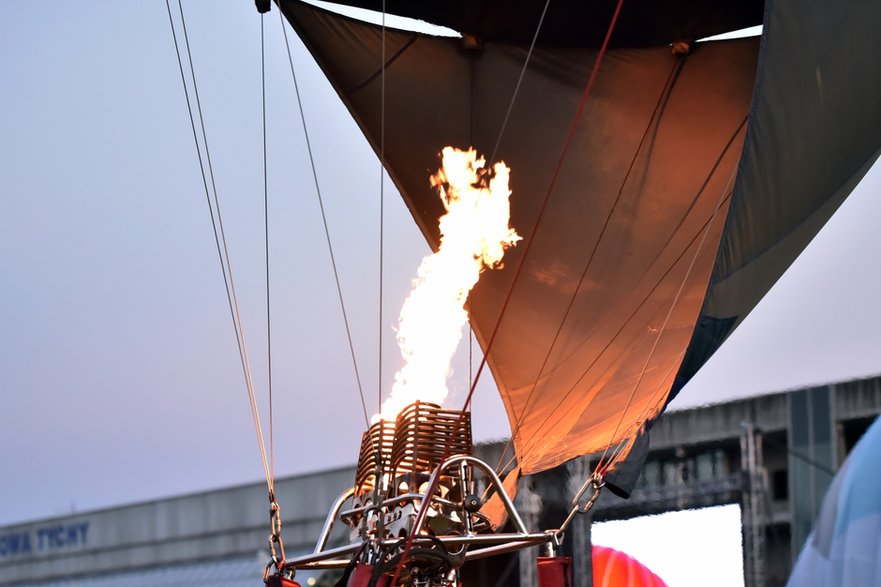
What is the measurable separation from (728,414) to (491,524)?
651cm

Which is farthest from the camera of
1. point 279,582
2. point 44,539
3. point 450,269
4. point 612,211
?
point 44,539

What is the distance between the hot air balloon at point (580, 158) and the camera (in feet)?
22.7

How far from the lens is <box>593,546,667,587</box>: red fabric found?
36.4ft

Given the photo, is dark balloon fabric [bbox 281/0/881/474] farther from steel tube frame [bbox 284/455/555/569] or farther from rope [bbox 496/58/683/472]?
steel tube frame [bbox 284/455/555/569]

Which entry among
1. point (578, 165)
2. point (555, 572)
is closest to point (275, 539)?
point (555, 572)

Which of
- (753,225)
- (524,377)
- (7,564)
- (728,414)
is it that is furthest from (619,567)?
(7,564)

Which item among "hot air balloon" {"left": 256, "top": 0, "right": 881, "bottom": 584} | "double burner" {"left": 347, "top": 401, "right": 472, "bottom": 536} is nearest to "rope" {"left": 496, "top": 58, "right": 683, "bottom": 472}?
"hot air balloon" {"left": 256, "top": 0, "right": 881, "bottom": 584}

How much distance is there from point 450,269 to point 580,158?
918mm

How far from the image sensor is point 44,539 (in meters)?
18.4

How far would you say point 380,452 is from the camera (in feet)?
18.6

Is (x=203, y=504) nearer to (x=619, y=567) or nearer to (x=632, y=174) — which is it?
(x=619, y=567)

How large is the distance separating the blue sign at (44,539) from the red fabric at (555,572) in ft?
44.9

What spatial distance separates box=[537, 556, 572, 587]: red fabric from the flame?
3.43 ft

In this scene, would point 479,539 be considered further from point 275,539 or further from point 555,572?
point 275,539
